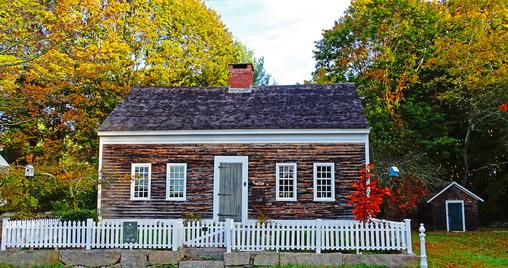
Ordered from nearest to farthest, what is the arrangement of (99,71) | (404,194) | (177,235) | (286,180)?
1. (177,235)
2. (286,180)
3. (404,194)
4. (99,71)

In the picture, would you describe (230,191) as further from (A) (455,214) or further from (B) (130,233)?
(A) (455,214)

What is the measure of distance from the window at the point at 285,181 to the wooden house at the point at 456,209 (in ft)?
31.9

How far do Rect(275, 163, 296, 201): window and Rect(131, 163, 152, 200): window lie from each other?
484cm

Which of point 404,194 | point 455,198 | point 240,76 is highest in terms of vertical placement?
point 240,76

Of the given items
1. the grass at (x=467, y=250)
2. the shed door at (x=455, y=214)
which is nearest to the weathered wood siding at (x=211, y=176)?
the grass at (x=467, y=250)

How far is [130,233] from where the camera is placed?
12.6 metres

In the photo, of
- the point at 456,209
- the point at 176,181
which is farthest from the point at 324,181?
the point at 456,209

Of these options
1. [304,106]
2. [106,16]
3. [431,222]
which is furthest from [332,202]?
[106,16]

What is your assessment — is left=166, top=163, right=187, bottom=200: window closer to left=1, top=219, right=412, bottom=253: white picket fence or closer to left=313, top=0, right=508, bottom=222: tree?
left=1, top=219, right=412, bottom=253: white picket fence

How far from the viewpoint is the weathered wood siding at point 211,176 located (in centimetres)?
1741

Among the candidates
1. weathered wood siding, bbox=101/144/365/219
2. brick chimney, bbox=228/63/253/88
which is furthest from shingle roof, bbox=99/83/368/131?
weathered wood siding, bbox=101/144/365/219

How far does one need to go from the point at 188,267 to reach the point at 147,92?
1101 cm

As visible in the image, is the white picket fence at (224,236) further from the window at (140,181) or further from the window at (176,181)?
the window at (140,181)

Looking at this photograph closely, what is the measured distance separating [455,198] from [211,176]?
1317 cm
